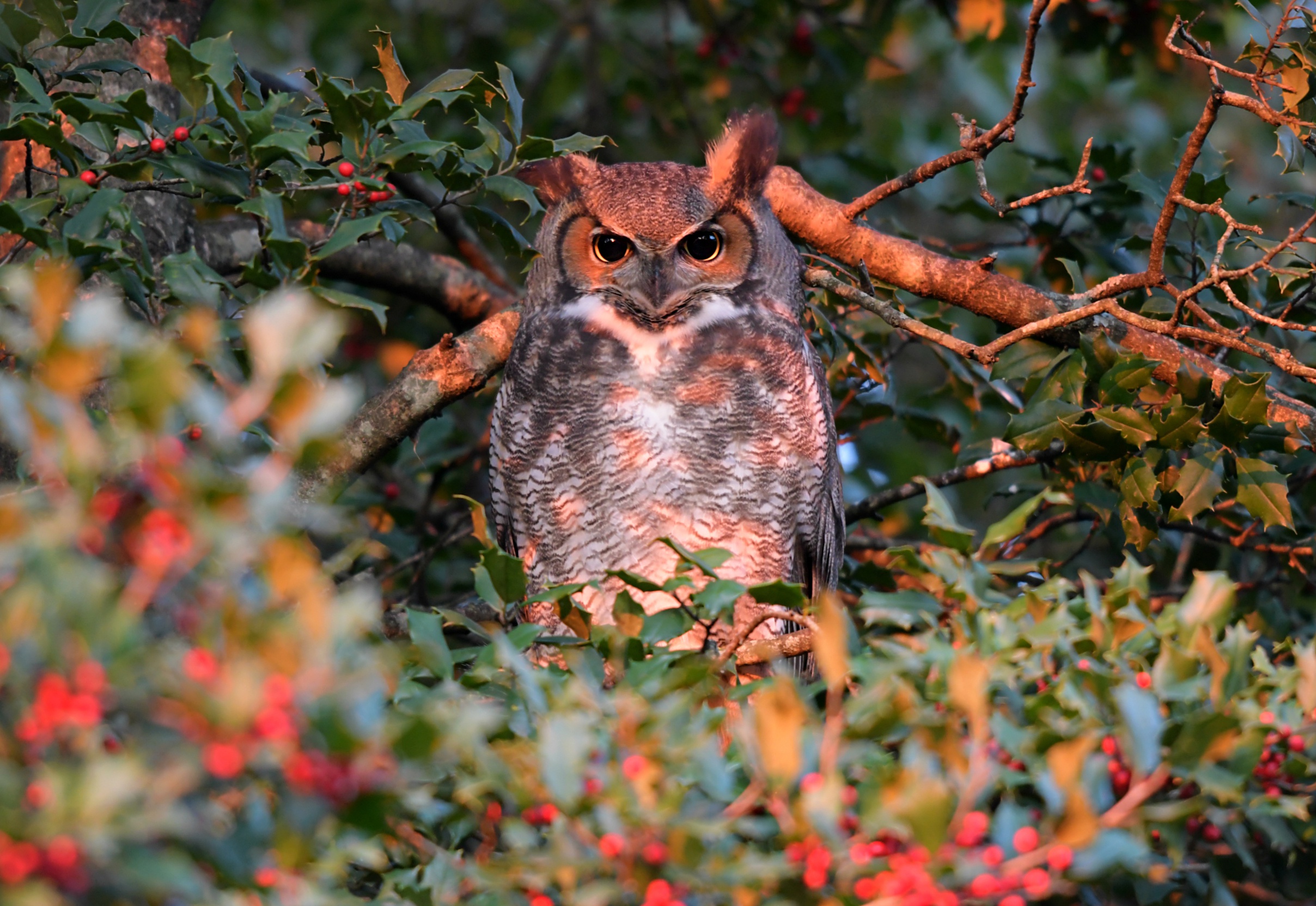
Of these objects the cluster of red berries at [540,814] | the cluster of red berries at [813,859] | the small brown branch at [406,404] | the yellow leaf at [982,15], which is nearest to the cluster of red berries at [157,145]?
the small brown branch at [406,404]

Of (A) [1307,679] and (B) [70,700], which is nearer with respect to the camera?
(B) [70,700]

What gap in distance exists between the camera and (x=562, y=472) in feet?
10.2

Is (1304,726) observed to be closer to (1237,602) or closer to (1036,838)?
(1036,838)

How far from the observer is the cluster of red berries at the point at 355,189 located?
2244mm

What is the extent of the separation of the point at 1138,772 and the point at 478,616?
5.96 ft

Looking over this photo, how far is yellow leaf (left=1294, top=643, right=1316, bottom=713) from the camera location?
1.38 meters

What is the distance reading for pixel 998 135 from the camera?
2389 millimetres

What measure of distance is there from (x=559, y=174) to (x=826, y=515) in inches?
45.2

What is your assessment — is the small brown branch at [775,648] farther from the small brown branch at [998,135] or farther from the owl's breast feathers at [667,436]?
the small brown branch at [998,135]

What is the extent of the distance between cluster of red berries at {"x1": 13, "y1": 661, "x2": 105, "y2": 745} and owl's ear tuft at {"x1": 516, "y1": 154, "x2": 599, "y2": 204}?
8.40 feet

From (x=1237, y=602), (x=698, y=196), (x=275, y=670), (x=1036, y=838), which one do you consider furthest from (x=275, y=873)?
(x=1237, y=602)

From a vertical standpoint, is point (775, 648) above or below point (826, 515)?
below

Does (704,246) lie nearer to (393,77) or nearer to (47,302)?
(393,77)

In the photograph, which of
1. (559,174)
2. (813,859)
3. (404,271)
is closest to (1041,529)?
(559,174)
